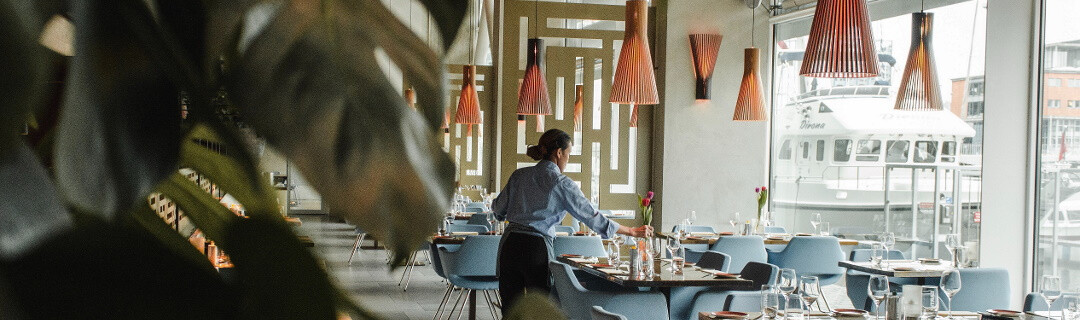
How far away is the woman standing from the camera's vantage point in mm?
6035

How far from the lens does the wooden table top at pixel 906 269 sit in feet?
20.8

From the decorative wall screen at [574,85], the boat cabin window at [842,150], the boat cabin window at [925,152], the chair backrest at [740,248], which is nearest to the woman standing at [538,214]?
the chair backrest at [740,248]

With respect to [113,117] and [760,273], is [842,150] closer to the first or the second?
[760,273]

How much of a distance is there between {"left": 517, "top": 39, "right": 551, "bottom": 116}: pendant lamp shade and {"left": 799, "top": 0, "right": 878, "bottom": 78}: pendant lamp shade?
359 cm

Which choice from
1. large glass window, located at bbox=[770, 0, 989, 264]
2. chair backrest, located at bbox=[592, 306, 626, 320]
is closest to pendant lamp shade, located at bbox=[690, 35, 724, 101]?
large glass window, located at bbox=[770, 0, 989, 264]

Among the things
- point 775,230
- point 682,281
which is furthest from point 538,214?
point 775,230

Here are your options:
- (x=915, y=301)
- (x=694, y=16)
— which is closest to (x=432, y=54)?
(x=915, y=301)

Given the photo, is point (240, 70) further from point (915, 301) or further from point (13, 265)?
point (915, 301)

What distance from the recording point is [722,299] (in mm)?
6047

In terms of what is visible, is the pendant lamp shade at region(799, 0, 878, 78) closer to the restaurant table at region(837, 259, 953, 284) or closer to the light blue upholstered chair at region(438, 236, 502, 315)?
the restaurant table at region(837, 259, 953, 284)

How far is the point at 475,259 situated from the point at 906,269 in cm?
289

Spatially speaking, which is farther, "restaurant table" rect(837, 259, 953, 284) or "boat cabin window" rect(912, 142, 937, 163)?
"boat cabin window" rect(912, 142, 937, 163)

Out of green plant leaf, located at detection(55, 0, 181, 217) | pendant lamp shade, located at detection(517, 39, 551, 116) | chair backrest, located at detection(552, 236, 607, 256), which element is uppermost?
pendant lamp shade, located at detection(517, 39, 551, 116)

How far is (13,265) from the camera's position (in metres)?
0.18
